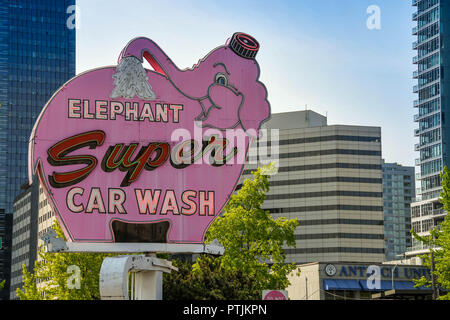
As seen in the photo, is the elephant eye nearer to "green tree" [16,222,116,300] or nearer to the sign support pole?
the sign support pole

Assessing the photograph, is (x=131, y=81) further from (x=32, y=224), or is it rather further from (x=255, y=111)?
(x=32, y=224)

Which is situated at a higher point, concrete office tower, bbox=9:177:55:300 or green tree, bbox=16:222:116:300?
concrete office tower, bbox=9:177:55:300

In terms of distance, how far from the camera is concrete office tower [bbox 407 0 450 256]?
182 m

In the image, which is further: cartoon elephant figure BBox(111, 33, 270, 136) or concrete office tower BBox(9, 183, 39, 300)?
concrete office tower BBox(9, 183, 39, 300)

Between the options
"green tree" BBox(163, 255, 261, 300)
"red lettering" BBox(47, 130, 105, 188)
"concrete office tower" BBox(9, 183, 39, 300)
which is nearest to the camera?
"red lettering" BBox(47, 130, 105, 188)

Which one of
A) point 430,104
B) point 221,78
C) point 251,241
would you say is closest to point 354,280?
point 251,241

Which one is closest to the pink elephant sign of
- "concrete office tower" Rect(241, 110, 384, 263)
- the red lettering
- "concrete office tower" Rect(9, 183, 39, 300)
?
the red lettering

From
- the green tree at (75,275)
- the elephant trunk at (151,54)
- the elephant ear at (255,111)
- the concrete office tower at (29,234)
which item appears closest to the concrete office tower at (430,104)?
the concrete office tower at (29,234)

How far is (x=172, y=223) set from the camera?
34.3 meters

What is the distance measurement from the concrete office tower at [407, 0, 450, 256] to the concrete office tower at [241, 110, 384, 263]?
2137 centimetres

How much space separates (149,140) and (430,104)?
6205 inches
